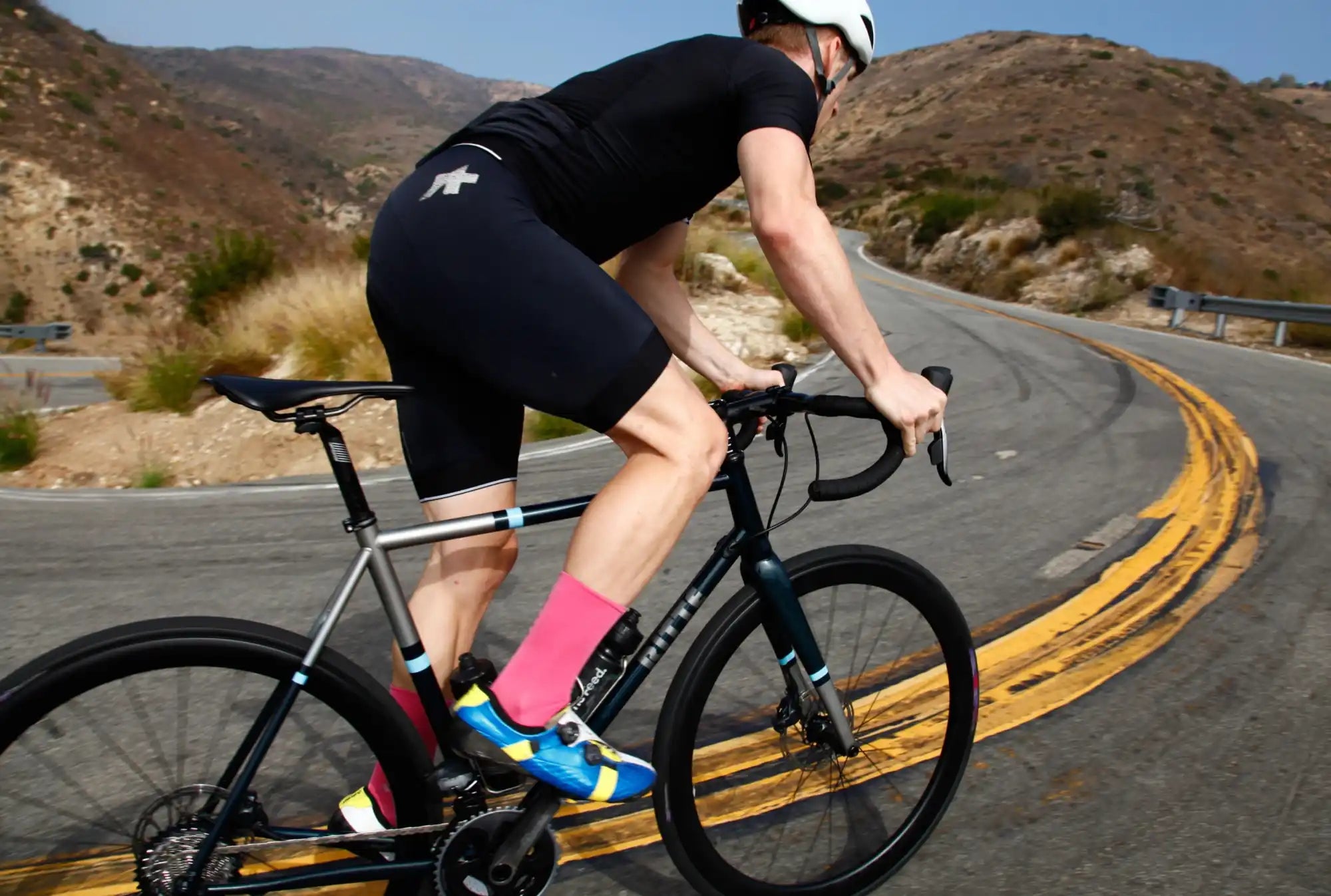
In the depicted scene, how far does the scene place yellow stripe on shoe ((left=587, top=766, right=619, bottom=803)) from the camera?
1940mm

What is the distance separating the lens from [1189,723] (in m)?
3.01

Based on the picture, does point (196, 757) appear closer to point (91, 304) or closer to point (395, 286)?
point (395, 286)

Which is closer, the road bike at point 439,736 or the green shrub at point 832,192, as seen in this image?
the road bike at point 439,736

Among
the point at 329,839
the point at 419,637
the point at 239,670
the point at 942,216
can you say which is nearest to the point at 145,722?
the point at 239,670

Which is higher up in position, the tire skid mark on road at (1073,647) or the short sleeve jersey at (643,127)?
the short sleeve jersey at (643,127)

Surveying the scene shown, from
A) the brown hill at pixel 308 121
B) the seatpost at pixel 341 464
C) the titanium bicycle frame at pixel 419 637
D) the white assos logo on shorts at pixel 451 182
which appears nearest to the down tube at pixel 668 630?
the titanium bicycle frame at pixel 419 637

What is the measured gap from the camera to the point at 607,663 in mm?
1965

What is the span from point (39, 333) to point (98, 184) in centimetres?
2580

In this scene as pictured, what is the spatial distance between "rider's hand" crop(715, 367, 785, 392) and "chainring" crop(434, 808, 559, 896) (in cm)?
118

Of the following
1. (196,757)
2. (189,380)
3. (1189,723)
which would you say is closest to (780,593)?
(196,757)

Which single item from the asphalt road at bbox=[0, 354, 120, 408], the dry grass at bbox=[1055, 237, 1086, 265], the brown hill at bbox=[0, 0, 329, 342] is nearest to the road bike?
the asphalt road at bbox=[0, 354, 120, 408]

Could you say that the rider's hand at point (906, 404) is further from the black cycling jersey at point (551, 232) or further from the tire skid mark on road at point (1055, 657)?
the tire skid mark on road at point (1055, 657)

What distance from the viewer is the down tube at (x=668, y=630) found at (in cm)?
205

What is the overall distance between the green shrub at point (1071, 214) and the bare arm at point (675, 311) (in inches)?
935
